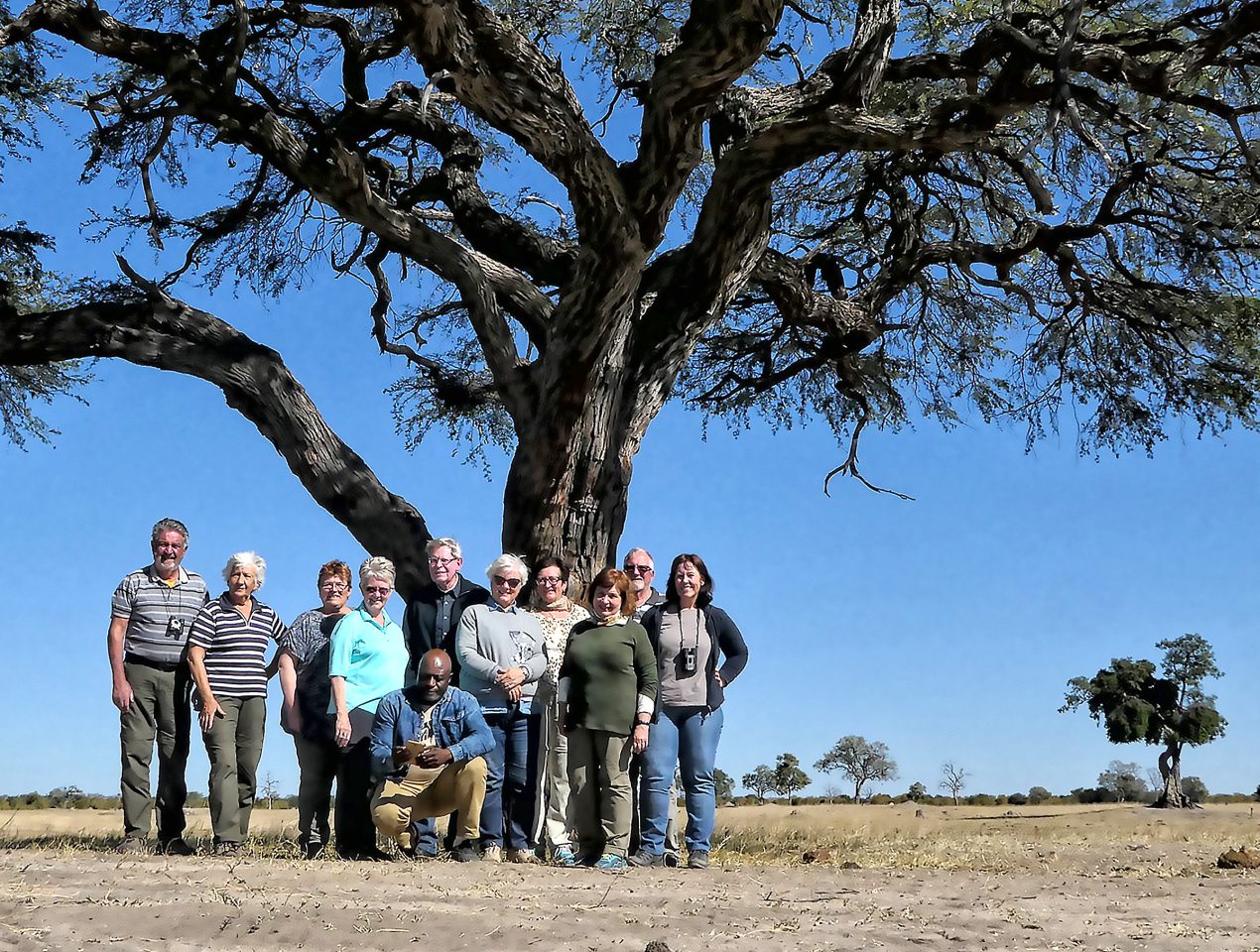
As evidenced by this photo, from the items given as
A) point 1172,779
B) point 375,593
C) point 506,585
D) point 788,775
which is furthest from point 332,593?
point 788,775

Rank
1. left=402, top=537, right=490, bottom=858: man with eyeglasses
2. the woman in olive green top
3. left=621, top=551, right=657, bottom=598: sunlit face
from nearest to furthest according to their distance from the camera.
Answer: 1. the woman in olive green top
2. left=402, top=537, right=490, bottom=858: man with eyeglasses
3. left=621, top=551, right=657, bottom=598: sunlit face

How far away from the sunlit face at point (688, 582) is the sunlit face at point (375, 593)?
1.69 meters

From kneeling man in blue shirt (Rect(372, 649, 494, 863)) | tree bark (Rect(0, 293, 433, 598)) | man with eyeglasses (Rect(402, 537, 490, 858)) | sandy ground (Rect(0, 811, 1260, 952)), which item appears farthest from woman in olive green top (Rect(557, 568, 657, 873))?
tree bark (Rect(0, 293, 433, 598))

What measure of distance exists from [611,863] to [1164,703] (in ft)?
91.9

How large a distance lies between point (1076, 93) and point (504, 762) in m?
6.69

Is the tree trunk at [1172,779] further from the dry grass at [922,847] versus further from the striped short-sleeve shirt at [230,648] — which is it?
the striped short-sleeve shirt at [230,648]

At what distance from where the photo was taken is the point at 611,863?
7070mm

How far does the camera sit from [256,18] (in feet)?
39.8

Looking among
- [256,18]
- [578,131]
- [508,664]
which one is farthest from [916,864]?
[256,18]

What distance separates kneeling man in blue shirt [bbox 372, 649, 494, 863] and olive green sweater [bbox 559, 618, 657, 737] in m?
0.54

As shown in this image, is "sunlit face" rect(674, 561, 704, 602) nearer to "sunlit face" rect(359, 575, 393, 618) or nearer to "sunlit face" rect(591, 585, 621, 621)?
"sunlit face" rect(591, 585, 621, 621)

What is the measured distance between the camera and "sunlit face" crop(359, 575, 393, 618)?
24.8 ft

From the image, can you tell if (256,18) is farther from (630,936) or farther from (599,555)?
(630,936)

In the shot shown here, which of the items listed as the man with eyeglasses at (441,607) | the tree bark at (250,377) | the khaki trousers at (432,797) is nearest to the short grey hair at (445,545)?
the man with eyeglasses at (441,607)
